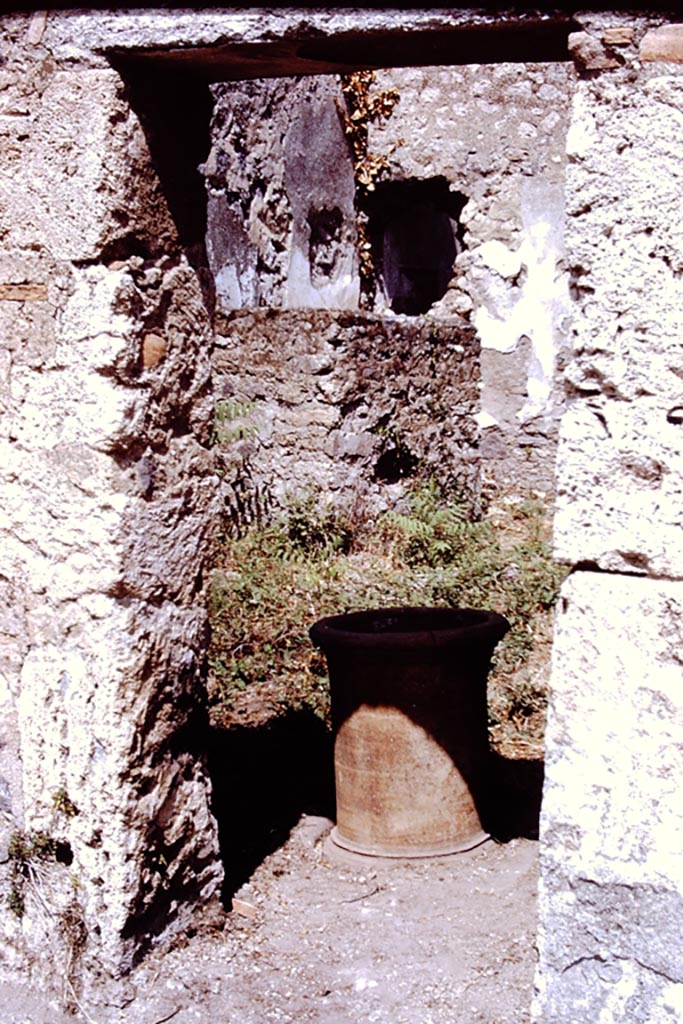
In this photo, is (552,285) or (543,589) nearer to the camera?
(543,589)

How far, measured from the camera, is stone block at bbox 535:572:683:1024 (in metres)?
2.59

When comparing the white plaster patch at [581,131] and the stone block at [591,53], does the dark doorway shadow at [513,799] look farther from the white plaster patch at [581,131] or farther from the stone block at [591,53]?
the stone block at [591,53]

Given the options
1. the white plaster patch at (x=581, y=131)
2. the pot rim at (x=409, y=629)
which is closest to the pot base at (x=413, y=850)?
the pot rim at (x=409, y=629)

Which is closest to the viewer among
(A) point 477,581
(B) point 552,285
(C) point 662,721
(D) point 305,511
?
(C) point 662,721

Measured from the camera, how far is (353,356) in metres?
7.04

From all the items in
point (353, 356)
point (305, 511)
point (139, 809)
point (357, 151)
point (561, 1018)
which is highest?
point (357, 151)

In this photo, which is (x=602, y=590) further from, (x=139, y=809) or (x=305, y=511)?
(x=305, y=511)

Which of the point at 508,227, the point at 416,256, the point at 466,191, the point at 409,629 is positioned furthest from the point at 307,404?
the point at 416,256

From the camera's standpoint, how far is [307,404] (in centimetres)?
700

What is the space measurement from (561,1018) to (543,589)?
12.5ft

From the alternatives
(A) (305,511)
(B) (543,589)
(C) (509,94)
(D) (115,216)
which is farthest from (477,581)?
(C) (509,94)

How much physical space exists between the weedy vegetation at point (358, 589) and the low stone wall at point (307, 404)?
0.61 feet

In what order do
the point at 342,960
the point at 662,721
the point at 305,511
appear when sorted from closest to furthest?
1. the point at 662,721
2. the point at 342,960
3. the point at 305,511

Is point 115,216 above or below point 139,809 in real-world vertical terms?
above
